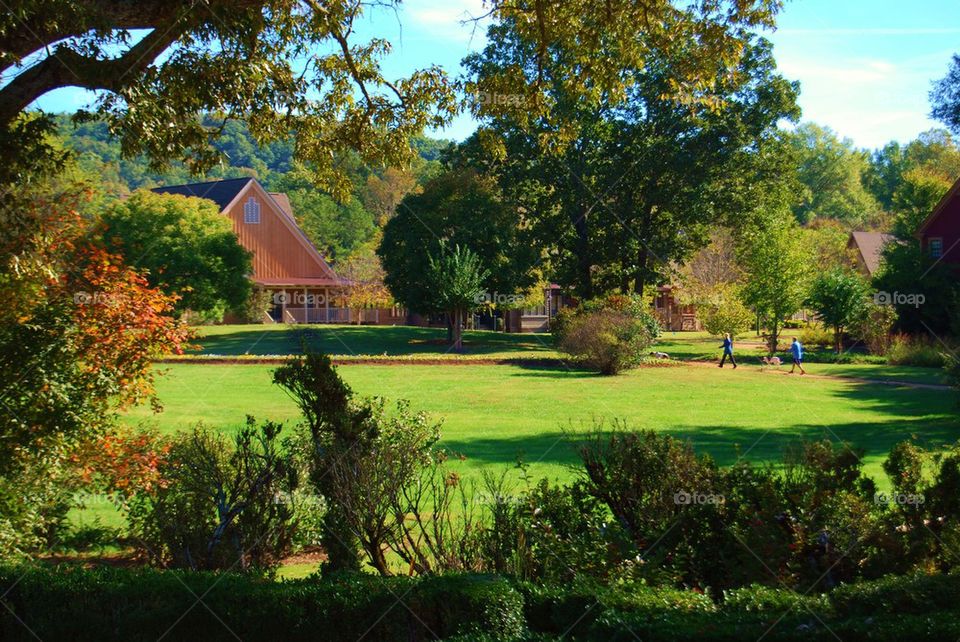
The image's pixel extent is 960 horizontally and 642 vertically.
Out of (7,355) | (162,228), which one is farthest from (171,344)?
(162,228)

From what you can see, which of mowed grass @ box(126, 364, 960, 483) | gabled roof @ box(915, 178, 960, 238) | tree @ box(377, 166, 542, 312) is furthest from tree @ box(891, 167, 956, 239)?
mowed grass @ box(126, 364, 960, 483)

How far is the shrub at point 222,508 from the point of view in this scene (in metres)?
7.37

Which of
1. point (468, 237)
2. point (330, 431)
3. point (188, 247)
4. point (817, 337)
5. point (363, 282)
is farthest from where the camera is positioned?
point (363, 282)

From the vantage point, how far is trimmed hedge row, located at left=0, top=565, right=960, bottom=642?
175 inches

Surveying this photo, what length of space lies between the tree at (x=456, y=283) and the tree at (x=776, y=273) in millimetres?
13126

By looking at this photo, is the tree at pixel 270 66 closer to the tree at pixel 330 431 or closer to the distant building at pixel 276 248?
the tree at pixel 330 431

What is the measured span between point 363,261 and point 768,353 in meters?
35.4

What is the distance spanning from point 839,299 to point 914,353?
20.3 feet

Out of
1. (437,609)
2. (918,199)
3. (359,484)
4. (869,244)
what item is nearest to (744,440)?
(359,484)

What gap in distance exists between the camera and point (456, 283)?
39781 millimetres

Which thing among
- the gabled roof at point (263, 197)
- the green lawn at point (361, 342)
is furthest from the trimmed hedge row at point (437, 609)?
the gabled roof at point (263, 197)

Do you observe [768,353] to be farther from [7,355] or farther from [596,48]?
[7,355]

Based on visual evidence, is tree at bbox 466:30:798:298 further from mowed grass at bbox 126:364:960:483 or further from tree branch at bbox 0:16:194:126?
tree branch at bbox 0:16:194:126

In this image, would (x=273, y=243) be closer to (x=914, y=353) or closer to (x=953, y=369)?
(x=914, y=353)
